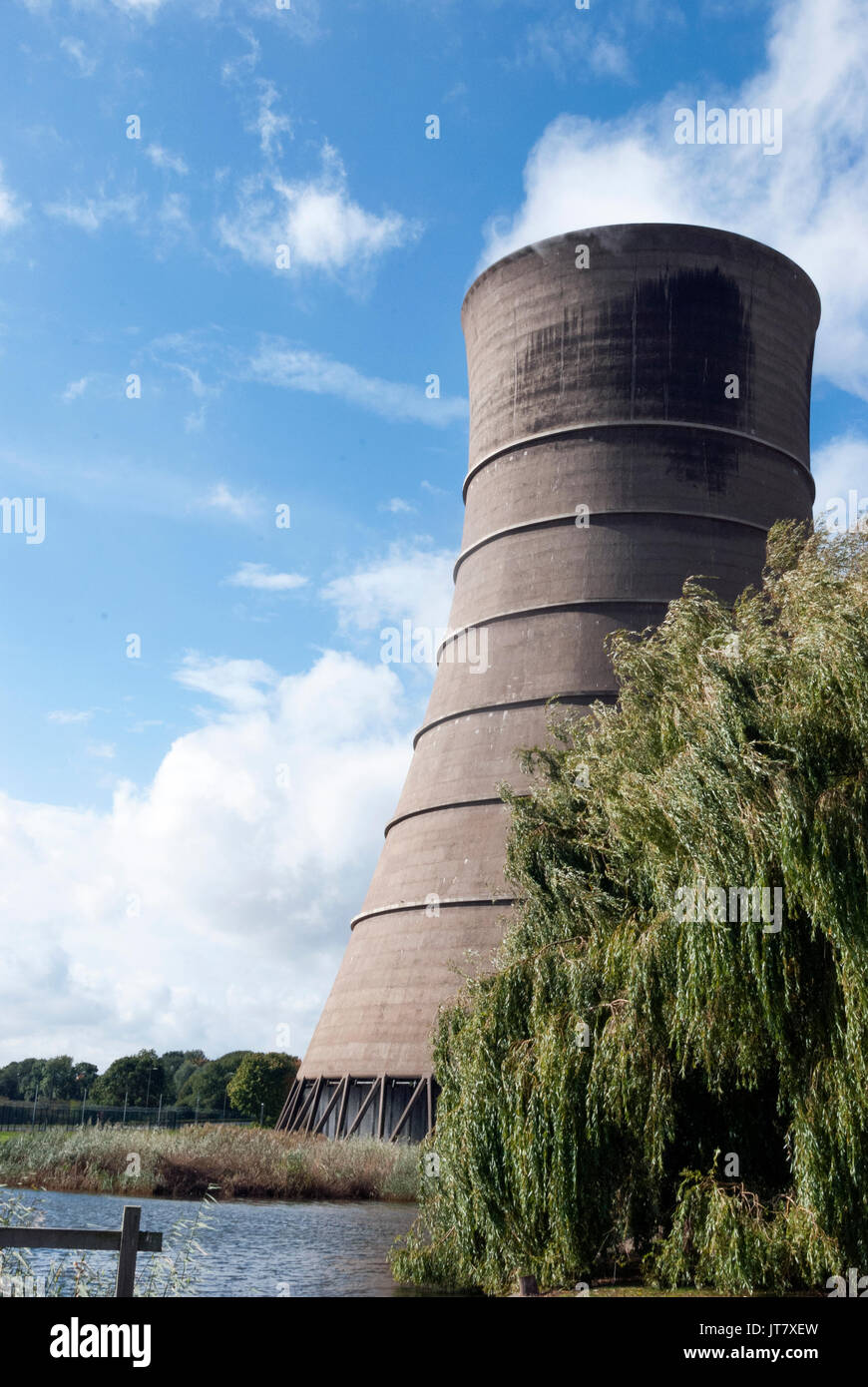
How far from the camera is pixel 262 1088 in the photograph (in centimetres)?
4944

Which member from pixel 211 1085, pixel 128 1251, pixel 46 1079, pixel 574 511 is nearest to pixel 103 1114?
pixel 211 1085

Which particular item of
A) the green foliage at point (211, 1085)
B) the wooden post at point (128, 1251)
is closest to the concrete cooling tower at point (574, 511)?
the wooden post at point (128, 1251)

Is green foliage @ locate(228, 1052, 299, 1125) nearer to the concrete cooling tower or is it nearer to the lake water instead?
the concrete cooling tower

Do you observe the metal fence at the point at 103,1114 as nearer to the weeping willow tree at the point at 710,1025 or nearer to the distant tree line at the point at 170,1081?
the distant tree line at the point at 170,1081

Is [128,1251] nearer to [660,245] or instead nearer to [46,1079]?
[660,245]

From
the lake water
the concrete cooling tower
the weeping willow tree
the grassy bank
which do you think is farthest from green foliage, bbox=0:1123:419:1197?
the weeping willow tree

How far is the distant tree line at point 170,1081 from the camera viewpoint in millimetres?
49688

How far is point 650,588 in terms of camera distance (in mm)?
21969

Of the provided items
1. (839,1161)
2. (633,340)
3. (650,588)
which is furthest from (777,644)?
(633,340)

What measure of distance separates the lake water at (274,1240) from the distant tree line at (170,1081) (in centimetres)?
3285

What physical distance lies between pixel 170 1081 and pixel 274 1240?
5779 cm

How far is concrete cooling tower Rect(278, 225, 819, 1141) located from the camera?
843 inches

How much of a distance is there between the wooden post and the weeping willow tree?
3.43 m
